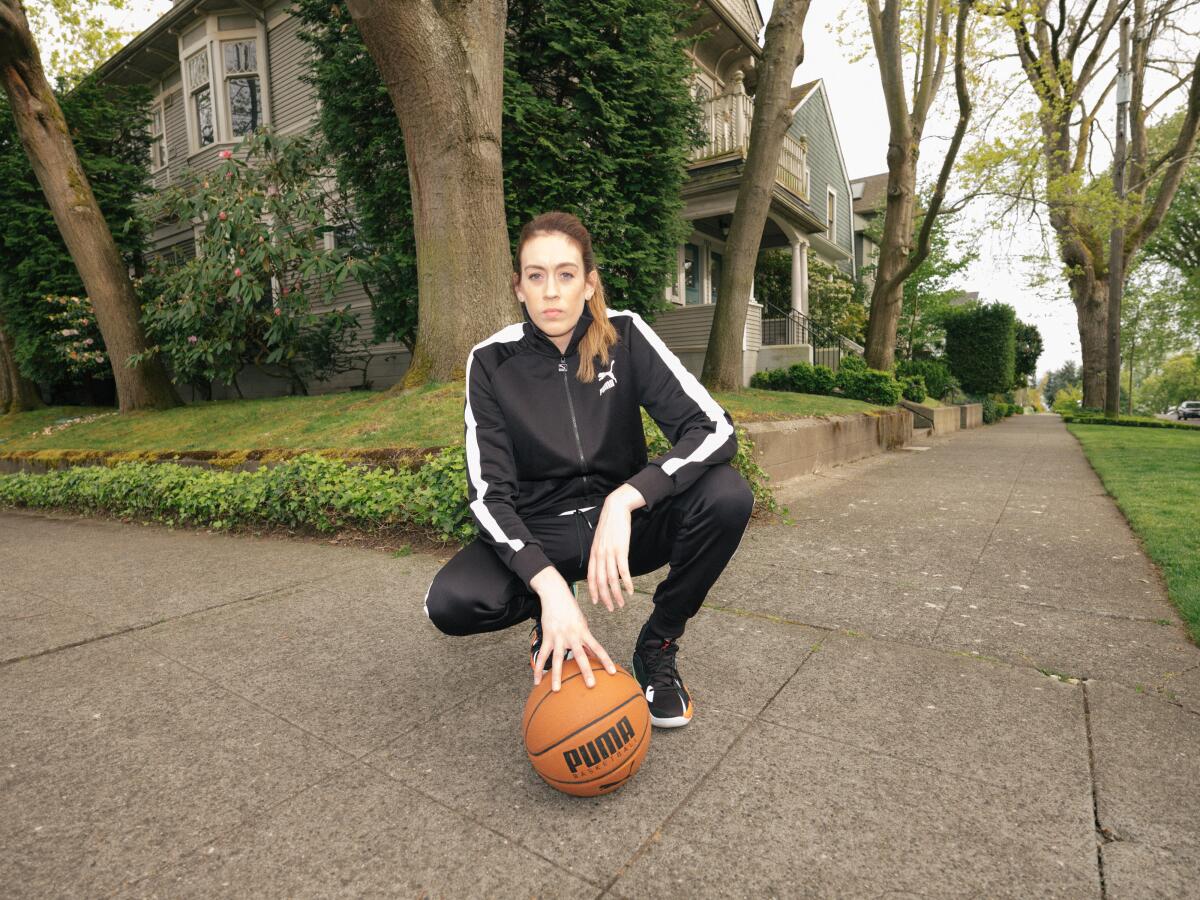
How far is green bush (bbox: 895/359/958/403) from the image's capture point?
16719mm

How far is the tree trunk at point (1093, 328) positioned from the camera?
21922 mm

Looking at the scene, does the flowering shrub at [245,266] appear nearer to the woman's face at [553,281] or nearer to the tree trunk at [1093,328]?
the woman's face at [553,281]

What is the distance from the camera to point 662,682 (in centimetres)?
229

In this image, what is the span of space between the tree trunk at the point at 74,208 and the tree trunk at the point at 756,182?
31.2ft

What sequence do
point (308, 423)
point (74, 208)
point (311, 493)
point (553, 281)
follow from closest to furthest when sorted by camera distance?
1. point (553, 281)
2. point (311, 493)
3. point (308, 423)
4. point (74, 208)

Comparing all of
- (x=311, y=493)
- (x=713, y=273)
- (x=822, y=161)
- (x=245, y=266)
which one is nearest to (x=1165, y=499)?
(x=311, y=493)

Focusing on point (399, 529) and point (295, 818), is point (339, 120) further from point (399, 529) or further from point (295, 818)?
point (295, 818)

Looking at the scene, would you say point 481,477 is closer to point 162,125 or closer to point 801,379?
point 801,379

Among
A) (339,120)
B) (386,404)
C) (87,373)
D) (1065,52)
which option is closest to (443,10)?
(339,120)

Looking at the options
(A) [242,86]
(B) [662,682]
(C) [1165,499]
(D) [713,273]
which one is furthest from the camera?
(D) [713,273]

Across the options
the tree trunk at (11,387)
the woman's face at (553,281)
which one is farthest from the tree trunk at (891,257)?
the tree trunk at (11,387)

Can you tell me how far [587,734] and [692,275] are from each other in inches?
649

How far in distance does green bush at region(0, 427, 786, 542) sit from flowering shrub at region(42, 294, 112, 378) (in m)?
7.80

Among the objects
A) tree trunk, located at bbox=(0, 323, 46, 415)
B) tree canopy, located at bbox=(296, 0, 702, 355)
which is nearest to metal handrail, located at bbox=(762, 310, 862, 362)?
tree canopy, located at bbox=(296, 0, 702, 355)
